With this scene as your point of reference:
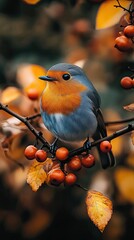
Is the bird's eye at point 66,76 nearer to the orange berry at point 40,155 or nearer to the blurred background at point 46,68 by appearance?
the orange berry at point 40,155

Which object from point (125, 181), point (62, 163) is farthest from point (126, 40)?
point (125, 181)

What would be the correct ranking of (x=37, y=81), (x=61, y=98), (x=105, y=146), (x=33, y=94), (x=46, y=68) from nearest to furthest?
(x=105, y=146), (x=61, y=98), (x=33, y=94), (x=37, y=81), (x=46, y=68)

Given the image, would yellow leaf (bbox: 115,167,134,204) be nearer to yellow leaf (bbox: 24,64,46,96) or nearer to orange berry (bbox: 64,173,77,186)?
yellow leaf (bbox: 24,64,46,96)

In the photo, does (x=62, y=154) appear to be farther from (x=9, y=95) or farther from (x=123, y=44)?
(x=9, y=95)

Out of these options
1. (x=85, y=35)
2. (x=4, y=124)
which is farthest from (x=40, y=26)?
(x=4, y=124)

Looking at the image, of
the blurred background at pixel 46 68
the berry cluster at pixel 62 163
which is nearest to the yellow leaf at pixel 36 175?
the berry cluster at pixel 62 163

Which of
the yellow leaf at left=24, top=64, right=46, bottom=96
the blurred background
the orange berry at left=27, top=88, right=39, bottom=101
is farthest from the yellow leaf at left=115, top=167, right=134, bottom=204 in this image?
the orange berry at left=27, top=88, right=39, bottom=101
